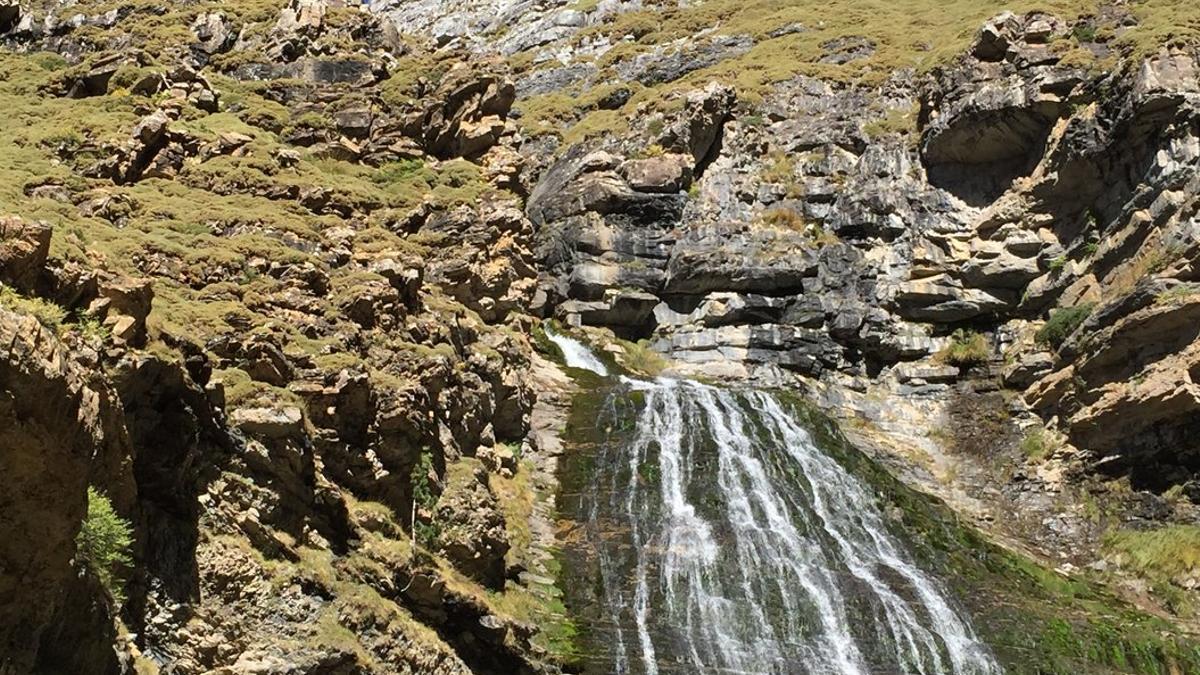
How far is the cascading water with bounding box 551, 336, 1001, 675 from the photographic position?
57.6ft

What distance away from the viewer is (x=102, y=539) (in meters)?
8.39

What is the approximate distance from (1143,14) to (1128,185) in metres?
10.3

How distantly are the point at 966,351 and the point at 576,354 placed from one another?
1417 centimetres

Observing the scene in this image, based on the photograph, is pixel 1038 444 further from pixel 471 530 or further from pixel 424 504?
pixel 424 504

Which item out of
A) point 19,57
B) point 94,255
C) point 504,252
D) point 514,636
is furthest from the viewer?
point 19,57

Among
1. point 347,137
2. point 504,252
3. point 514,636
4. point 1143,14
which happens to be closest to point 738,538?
point 514,636

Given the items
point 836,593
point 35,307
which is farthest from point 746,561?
point 35,307

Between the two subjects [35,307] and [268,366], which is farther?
[268,366]

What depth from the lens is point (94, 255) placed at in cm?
1210

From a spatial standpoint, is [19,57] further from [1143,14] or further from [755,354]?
[1143,14]

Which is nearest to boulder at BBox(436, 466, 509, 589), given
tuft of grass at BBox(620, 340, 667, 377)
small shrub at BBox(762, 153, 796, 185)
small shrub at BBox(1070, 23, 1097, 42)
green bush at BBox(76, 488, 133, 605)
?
green bush at BBox(76, 488, 133, 605)

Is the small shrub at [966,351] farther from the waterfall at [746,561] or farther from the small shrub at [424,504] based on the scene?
the small shrub at [424,504]

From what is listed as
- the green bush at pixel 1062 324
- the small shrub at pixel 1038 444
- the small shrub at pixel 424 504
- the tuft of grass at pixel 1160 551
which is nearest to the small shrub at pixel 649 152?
the green bush at pixel 1062 324

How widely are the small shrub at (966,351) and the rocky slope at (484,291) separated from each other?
4.6 inches
